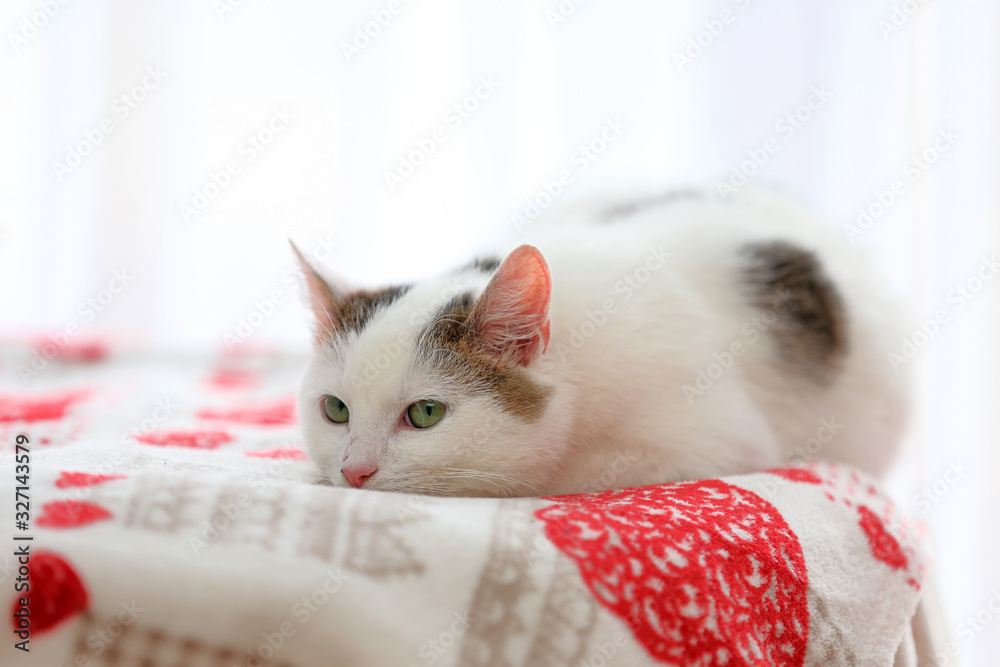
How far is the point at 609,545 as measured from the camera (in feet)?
2.55

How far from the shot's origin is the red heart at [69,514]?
2.30 feet

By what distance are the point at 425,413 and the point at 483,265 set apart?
0.37m

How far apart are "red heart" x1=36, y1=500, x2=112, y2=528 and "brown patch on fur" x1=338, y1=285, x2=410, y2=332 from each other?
1.62 feet

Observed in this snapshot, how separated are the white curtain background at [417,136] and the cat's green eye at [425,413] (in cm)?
154

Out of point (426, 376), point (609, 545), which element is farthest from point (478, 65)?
point (609, 545)

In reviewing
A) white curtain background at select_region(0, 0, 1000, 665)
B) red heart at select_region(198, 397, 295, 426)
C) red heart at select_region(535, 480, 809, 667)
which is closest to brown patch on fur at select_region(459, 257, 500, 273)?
red heart at select_region(535, 480, 809, 667)

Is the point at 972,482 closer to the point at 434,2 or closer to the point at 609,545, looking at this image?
the point at 609,545

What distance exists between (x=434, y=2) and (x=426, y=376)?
239 cm

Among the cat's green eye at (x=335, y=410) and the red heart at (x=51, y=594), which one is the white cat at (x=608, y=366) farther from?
the red heart at (x=51, y=594)

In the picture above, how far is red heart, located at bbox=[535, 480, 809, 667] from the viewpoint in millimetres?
745

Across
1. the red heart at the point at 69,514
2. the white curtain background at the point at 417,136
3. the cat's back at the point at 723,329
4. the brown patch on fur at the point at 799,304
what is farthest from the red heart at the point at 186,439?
the white curtain background at the point at 417,136

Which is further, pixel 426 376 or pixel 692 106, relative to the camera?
pixel 692 106

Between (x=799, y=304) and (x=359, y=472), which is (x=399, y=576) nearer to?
(x=359, y=472)

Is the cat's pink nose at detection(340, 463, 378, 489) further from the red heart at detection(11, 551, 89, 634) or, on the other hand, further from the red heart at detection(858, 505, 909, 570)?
the red heart at detection(858, 505, 909, 570)
